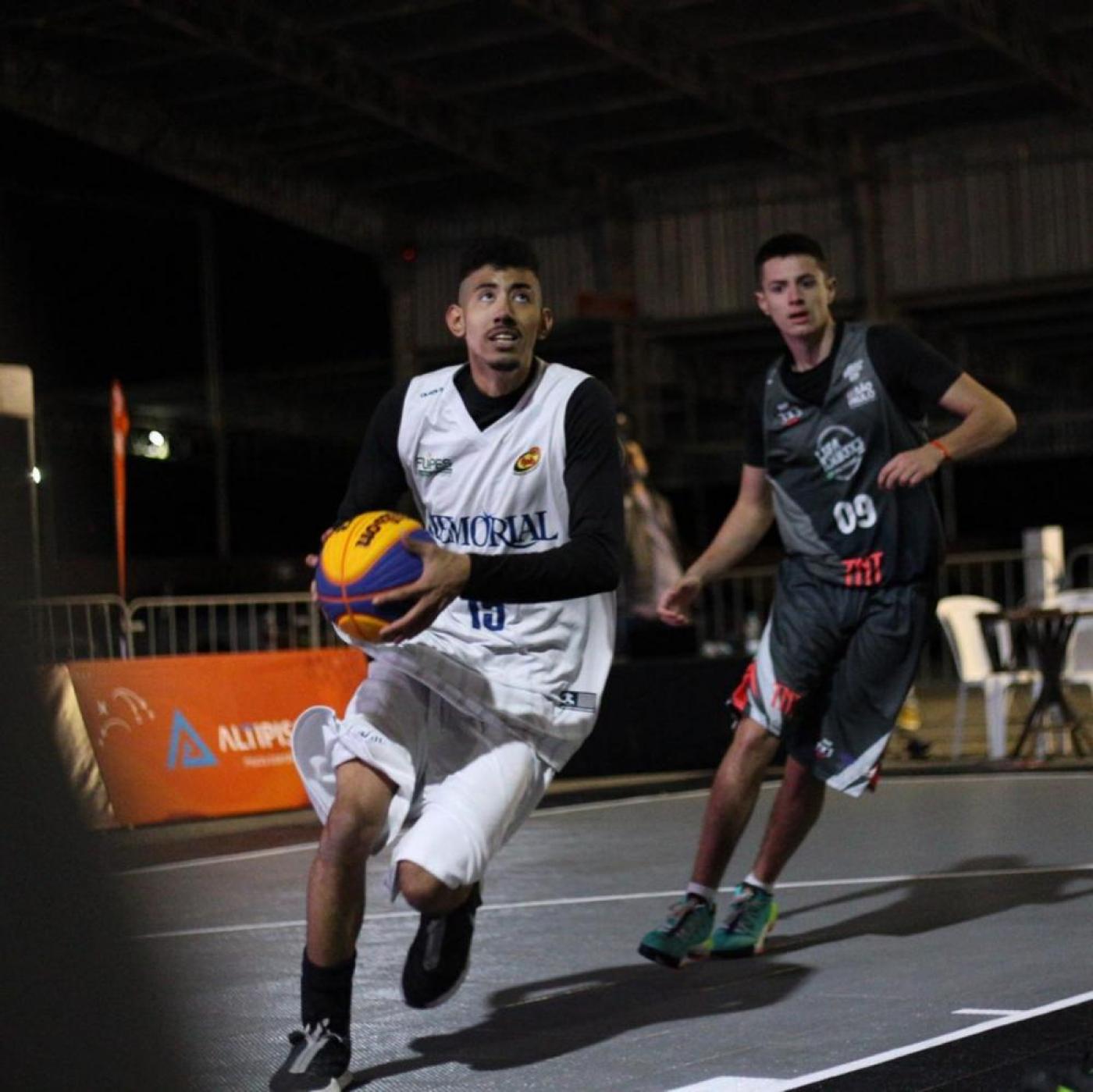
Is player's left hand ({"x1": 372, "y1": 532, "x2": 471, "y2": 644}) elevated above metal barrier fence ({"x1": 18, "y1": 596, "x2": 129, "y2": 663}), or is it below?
above

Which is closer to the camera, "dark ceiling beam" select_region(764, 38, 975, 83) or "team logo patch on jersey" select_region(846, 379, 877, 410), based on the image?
"team logo patch on jersey" select_region(846, 379, 877, 410)

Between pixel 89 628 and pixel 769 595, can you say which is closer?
pixel 89 628

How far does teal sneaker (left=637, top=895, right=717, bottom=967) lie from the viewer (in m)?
5.29

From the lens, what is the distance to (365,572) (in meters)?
3.75

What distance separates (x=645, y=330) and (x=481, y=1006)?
25209mm

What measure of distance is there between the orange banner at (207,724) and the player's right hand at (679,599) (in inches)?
184

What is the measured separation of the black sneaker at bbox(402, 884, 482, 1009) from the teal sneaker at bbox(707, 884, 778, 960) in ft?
4.68

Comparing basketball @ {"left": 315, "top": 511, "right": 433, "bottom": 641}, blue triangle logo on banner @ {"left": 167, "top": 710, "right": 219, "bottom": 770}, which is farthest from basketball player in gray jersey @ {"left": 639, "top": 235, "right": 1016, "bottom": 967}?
blue triangle logo on banner @ {"left": 167, "top": 710, "right": 219, "bottom": 770}

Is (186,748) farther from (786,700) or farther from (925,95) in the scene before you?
(925,95)

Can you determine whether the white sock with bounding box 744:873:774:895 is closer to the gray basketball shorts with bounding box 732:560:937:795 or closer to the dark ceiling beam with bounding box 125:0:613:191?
the gray basketball shorts with bounding box 732:560:937:795

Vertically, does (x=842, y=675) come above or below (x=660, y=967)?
above

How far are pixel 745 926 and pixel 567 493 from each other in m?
1.82

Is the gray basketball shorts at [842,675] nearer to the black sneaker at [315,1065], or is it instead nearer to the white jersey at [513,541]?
the white jersey at [513,541]

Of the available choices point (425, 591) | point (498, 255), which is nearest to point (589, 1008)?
point (425, 591)
